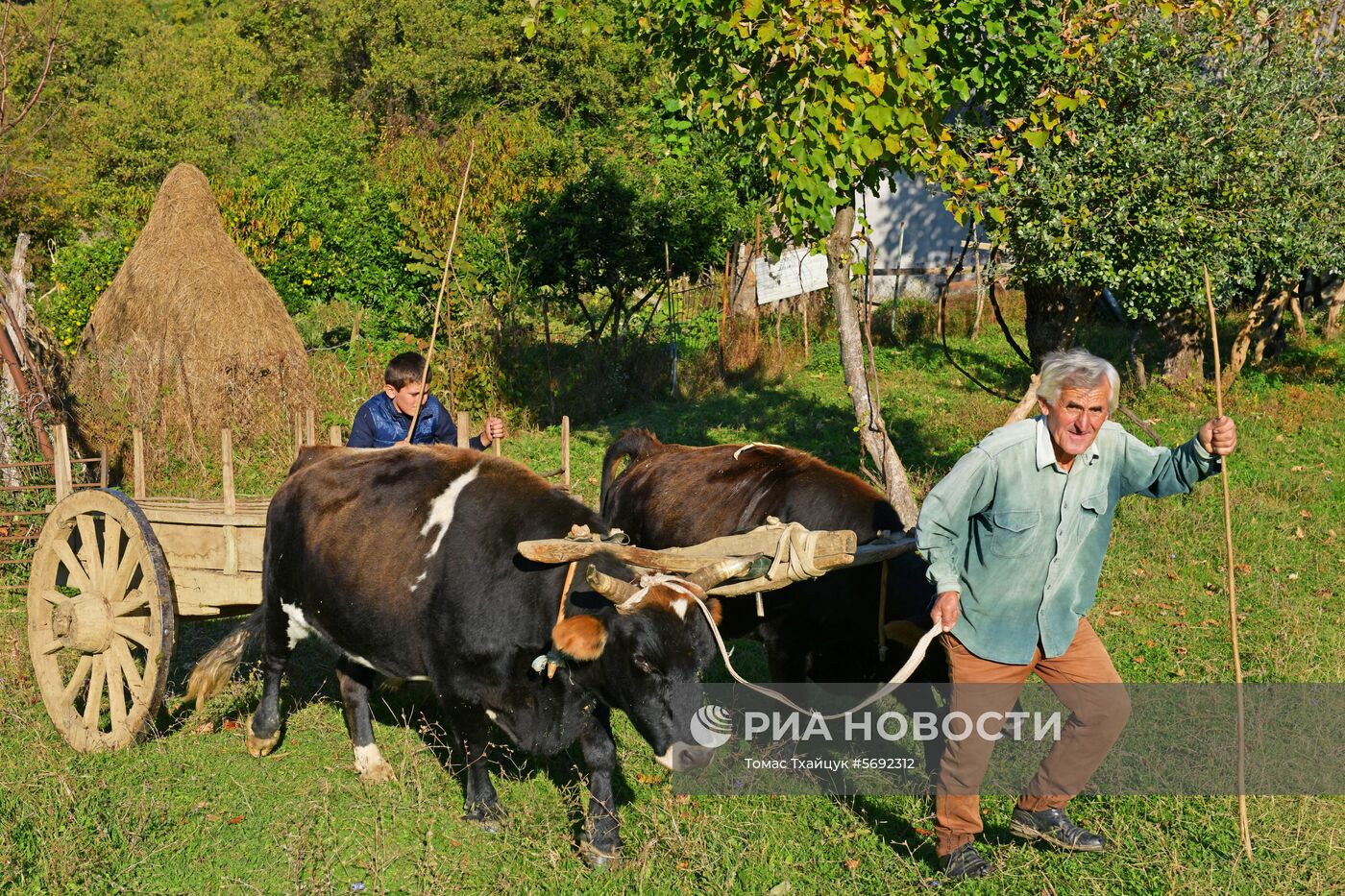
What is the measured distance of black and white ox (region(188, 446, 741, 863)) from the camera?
4.78m

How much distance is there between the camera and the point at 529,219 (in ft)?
53.2

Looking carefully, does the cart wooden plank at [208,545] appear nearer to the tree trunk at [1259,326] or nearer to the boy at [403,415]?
the boy at [403,415]

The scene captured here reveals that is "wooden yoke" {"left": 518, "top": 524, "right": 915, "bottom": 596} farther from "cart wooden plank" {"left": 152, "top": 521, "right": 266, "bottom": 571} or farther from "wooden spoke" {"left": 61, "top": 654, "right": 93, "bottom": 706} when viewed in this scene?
"wooden spoke" {"left": 61, "top": 654, "right": 93, "bottom": 706}

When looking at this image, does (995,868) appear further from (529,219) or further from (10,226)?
(10,226)

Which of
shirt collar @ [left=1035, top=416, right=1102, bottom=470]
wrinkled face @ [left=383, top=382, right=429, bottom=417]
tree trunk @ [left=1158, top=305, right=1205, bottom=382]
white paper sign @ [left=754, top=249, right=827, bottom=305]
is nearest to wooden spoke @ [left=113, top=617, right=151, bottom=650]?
wrinkled face @ [left=383, top=382, right=429, bottom=417]

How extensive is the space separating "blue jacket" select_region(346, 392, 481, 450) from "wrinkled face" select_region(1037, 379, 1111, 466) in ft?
13.0

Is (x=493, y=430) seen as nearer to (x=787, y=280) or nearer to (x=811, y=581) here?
(x=811, y=581)

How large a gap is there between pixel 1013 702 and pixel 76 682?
4.92m

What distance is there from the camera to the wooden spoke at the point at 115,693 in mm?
6098

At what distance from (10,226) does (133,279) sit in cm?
1501

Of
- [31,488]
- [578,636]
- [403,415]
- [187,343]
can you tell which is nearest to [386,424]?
[403,415]

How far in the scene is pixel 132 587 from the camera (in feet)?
22.9

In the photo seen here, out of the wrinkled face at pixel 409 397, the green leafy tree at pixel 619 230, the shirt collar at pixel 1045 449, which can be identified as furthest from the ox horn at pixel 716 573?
the green leafy tree at pixel 619 230

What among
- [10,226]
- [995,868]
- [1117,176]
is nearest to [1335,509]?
[1117,176]
